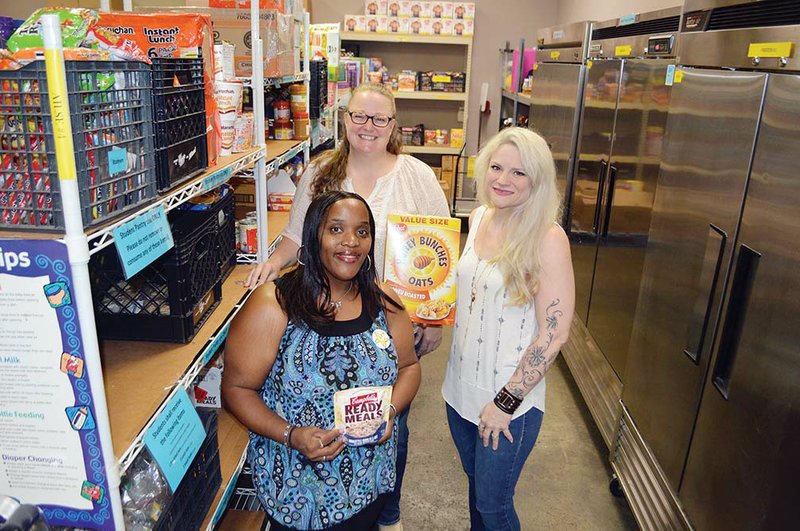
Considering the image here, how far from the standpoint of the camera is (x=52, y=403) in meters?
1.06

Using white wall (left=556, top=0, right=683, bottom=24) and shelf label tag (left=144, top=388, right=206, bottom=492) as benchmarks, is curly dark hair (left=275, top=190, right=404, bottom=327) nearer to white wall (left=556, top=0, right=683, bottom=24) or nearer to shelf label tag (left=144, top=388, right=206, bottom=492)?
shelf label tag (left=144, top=388, right=206, bottom=492)

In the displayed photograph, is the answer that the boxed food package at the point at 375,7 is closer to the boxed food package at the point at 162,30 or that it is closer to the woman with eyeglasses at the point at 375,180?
the woman with eyeglasses at the point at 375,180

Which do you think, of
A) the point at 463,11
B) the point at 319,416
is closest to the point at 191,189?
the point at 319,416

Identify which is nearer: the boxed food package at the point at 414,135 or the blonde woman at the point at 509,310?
the blonde woman at the point at 509,310

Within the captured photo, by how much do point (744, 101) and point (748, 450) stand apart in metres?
1.10

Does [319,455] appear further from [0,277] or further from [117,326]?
[0,277]

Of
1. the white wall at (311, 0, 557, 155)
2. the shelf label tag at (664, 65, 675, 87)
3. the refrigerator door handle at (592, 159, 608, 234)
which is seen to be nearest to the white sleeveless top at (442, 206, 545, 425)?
the shelf label tag at (664, 65, 675, 87)

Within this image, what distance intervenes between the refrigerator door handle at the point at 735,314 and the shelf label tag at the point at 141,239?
5.51ft

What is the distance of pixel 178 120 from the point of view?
1464mm

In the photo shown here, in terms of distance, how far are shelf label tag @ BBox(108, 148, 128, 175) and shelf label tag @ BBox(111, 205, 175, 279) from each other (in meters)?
0.10

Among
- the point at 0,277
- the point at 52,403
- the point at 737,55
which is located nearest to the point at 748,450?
the point at 737,55

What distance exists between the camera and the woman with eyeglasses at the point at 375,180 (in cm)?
224

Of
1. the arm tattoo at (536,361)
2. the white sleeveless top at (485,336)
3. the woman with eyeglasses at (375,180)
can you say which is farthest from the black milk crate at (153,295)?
the arm tattoo at (536,361)

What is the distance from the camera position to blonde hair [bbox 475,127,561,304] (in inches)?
71.2
